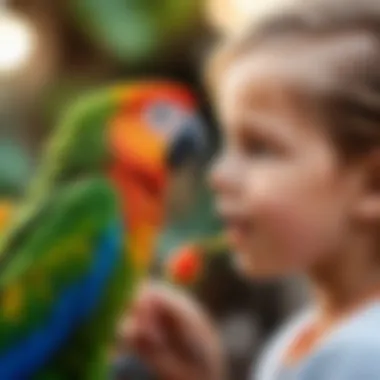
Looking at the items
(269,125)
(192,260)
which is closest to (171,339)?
(192,260)

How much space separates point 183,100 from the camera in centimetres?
48

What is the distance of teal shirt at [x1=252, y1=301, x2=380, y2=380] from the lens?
320 mm

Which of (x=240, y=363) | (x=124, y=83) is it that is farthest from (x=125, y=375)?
(x=124, y=83)

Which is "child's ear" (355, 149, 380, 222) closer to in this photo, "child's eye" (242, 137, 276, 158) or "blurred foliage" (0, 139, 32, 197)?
"child's eye" (242, 137, 276, 158)

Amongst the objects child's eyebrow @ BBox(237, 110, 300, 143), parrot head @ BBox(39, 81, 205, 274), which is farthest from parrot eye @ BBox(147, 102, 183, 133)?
child's eyebrow @ BBox(237, 110, 300, 143)

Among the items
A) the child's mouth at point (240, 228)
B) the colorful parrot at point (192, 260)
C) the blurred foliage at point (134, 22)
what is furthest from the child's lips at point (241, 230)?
the blurred foliage at point (134, 22)

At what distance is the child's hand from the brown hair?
6.1 inches

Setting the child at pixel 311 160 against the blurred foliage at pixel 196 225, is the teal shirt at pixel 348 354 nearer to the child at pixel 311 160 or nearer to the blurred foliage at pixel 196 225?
the child at pixel 311 160

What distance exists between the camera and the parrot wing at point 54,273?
0.42m

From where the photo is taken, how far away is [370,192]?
1.17ft

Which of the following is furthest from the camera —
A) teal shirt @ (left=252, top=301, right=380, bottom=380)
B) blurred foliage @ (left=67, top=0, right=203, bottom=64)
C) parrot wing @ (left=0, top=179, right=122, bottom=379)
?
blurred foliage @ (left=67, top=0, right=203, bottom=64)

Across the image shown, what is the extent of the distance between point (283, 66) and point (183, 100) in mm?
120

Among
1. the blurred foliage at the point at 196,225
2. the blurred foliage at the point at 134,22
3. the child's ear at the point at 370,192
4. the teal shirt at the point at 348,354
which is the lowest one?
the teal shirt at the point at 348,354

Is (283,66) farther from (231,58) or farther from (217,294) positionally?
(217,294)
